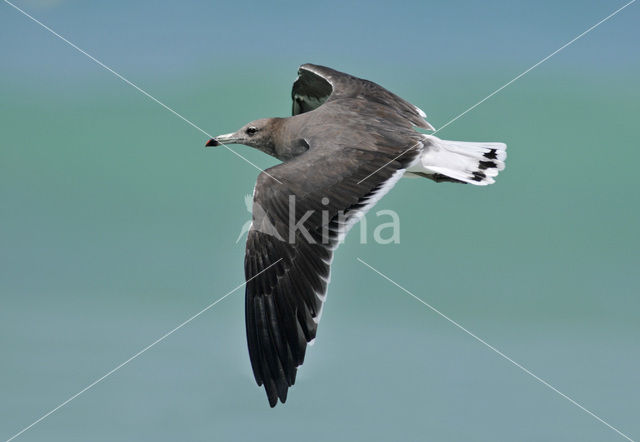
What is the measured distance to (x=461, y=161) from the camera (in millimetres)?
8852

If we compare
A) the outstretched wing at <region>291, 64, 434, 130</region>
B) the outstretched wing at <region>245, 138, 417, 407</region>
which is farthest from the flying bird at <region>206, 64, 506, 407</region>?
the outstretched wing at <region>291, 64, 434, 130</region>

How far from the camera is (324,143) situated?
8398mm

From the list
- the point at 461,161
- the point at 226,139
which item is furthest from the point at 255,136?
the point at 461,161

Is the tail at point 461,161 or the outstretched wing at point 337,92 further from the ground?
the outstretched wing at point 337,92

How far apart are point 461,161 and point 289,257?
205 centimetres

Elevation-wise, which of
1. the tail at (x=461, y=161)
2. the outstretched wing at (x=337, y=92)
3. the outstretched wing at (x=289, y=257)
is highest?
the outstretched wing at (x=337, y=92)

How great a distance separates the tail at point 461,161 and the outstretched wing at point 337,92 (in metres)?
0.75

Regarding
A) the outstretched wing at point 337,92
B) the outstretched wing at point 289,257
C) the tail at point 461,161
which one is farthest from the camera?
the outstretched wing at point 337,92

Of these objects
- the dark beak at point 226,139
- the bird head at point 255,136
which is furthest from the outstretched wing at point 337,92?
the dark beak at point 226,139

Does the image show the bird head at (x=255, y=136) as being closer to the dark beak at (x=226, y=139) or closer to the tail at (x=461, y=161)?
the dark beak at (x=226, y=139)

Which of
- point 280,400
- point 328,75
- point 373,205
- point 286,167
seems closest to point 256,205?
point 286,167

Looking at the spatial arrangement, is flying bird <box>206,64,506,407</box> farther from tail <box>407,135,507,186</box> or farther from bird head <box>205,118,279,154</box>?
bird head <box>205,118,279,154</box>

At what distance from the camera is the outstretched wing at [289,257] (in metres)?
7.64

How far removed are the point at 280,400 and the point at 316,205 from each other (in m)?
1.55
